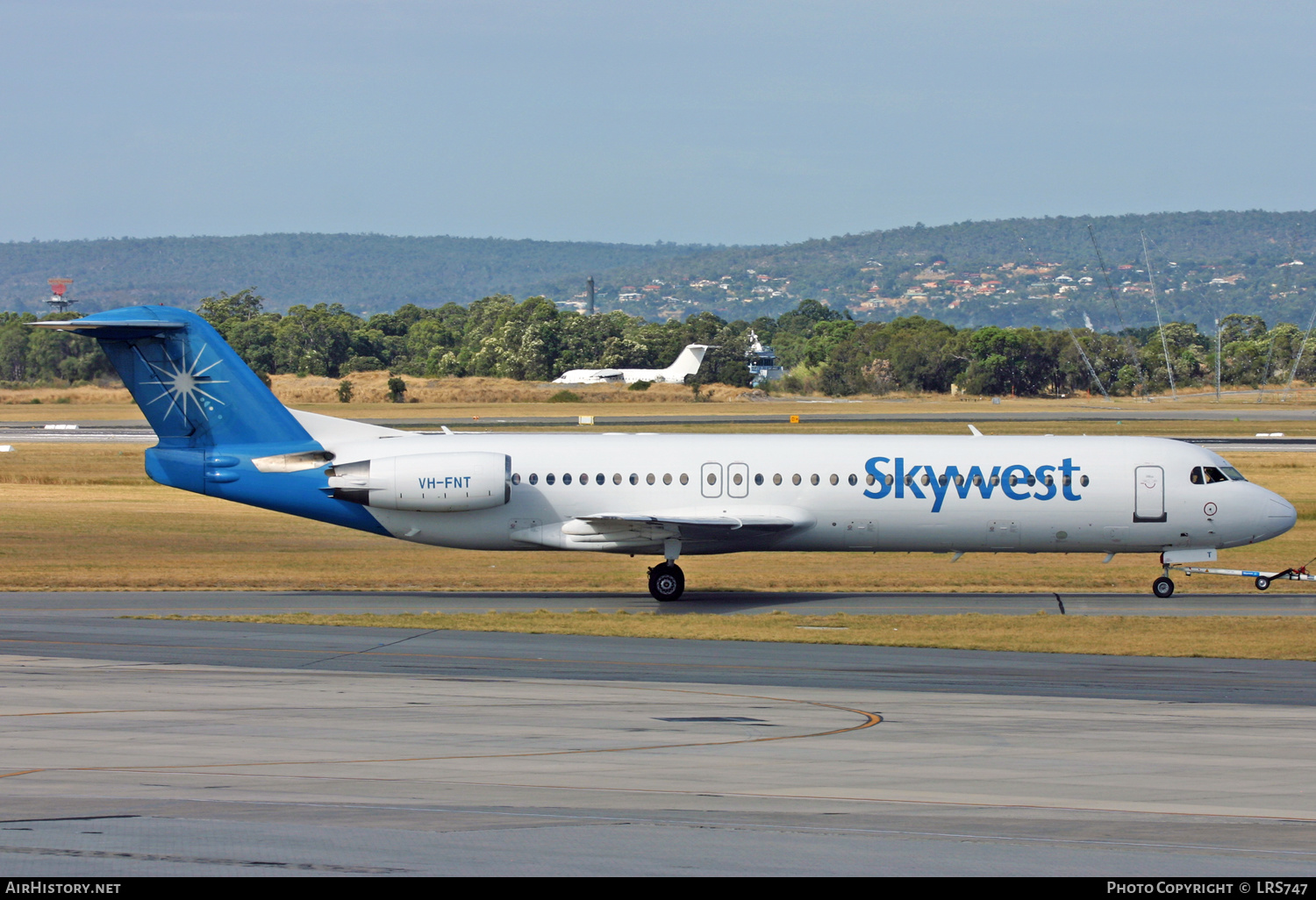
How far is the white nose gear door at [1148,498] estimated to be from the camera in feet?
96.4

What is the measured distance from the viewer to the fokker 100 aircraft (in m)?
29.1

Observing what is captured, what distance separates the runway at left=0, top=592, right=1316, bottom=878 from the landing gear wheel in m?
6.07

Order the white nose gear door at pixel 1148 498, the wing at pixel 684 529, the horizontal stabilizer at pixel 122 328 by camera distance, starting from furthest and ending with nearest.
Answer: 1. the white nose gear door at pixel 1148 498
2. the wing at pixel 684 529
3. the horizontal stabilizer at pixel 122 328

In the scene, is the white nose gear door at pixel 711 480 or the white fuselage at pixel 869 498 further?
the white nose gear door at pixel 711 480

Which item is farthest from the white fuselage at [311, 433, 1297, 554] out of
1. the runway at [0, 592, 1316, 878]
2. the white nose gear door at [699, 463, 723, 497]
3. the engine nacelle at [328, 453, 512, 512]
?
the runway at [0, 592, 1316, 878]

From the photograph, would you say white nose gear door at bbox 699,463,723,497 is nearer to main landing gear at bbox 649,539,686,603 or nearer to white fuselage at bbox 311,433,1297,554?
white fuselage at bbox 311,433,1297,554

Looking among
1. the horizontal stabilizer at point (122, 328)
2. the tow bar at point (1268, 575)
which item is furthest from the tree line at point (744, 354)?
the tow bar at point (1268, 575)

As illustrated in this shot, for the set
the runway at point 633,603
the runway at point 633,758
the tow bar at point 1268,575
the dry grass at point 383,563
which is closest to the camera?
the runway at point 633,758

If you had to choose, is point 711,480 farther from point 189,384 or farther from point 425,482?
point 189,384

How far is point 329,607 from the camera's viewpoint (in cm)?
2731

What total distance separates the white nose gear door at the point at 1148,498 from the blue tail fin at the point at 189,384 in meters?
18.0

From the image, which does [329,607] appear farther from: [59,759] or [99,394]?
[99,394]

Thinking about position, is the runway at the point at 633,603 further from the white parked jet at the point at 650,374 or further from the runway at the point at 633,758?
the white parked jet at the point at 650,374

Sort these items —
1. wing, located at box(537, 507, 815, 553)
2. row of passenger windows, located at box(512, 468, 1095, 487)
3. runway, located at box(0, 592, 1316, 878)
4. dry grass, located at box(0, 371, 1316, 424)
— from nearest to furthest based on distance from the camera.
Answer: runway, located at box(0, 592, 1316, 878) → wing, located at box(537, 507, 815, 553) → row of passenger windows, located at box(512, 468, 1095, 487) → dry grass, located at box(0, 371, 1316, 424)
